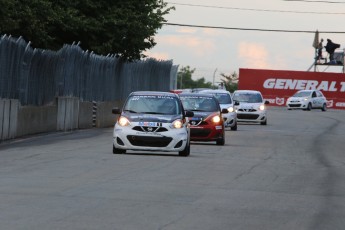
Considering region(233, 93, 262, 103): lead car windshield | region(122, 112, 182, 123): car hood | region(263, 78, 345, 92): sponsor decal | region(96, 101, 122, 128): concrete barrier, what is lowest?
region(96, 101, 122, 128): concrete barrier

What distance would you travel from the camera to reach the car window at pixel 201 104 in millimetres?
30547

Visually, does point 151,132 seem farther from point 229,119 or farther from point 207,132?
point 229,119

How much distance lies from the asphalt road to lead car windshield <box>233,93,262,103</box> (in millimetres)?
18396

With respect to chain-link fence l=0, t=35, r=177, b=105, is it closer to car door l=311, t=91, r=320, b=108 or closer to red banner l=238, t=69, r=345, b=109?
car door l=311, t=91, r=320, b=108

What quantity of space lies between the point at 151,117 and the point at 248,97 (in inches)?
953

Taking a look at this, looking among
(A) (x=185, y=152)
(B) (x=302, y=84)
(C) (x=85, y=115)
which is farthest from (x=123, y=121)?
(B) (x=302, y=84)

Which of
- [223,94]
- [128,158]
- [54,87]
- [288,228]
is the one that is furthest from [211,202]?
[223,94]

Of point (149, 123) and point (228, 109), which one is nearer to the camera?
point (149, 123)

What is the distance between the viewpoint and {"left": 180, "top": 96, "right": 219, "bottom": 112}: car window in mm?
30547

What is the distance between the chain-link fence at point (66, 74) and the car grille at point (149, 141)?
18.7 feet

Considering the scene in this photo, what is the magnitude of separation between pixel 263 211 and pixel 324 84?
7589 cm

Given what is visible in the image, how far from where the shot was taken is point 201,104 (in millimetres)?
30891

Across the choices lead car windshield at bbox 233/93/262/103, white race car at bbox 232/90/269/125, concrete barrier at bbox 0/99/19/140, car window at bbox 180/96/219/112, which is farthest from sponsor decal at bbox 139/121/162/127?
lead car windshield at bbox 233/93/262/103

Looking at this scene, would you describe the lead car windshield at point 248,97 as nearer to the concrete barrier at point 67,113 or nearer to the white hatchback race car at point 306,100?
the concrete barrier at point 67,113
